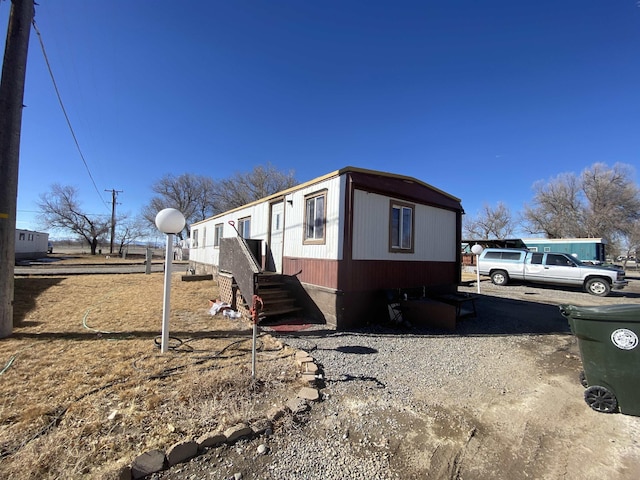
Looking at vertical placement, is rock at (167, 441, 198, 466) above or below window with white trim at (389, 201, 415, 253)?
below

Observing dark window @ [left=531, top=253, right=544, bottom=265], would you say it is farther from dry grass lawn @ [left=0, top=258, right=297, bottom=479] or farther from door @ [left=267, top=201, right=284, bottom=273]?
dry grass lawn @ [left=0, top=258, right=297, bottom=479]

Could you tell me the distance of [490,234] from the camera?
42.8 metres

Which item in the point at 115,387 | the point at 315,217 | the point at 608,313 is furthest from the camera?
the point at 315,217

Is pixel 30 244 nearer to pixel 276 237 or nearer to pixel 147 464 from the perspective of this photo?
pixel 276 237

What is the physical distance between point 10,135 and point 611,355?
904cm

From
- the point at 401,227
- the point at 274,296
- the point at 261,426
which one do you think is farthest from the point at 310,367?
the point at 401,227

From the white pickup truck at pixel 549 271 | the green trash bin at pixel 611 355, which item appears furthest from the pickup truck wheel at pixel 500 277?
the green trash bin at pixel 611 355

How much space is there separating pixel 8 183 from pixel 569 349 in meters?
10.2

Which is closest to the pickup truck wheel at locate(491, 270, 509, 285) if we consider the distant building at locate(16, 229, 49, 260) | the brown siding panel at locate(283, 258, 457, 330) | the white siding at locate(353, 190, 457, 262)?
the white siding at locate(353, 190, 457, 262)

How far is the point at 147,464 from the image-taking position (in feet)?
6.86

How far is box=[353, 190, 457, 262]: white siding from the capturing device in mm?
6594

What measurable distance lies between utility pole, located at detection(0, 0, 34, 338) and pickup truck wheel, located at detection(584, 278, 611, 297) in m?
18.0

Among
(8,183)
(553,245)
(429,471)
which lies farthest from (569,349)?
(553,245)

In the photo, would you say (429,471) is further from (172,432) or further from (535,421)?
(172,432)
